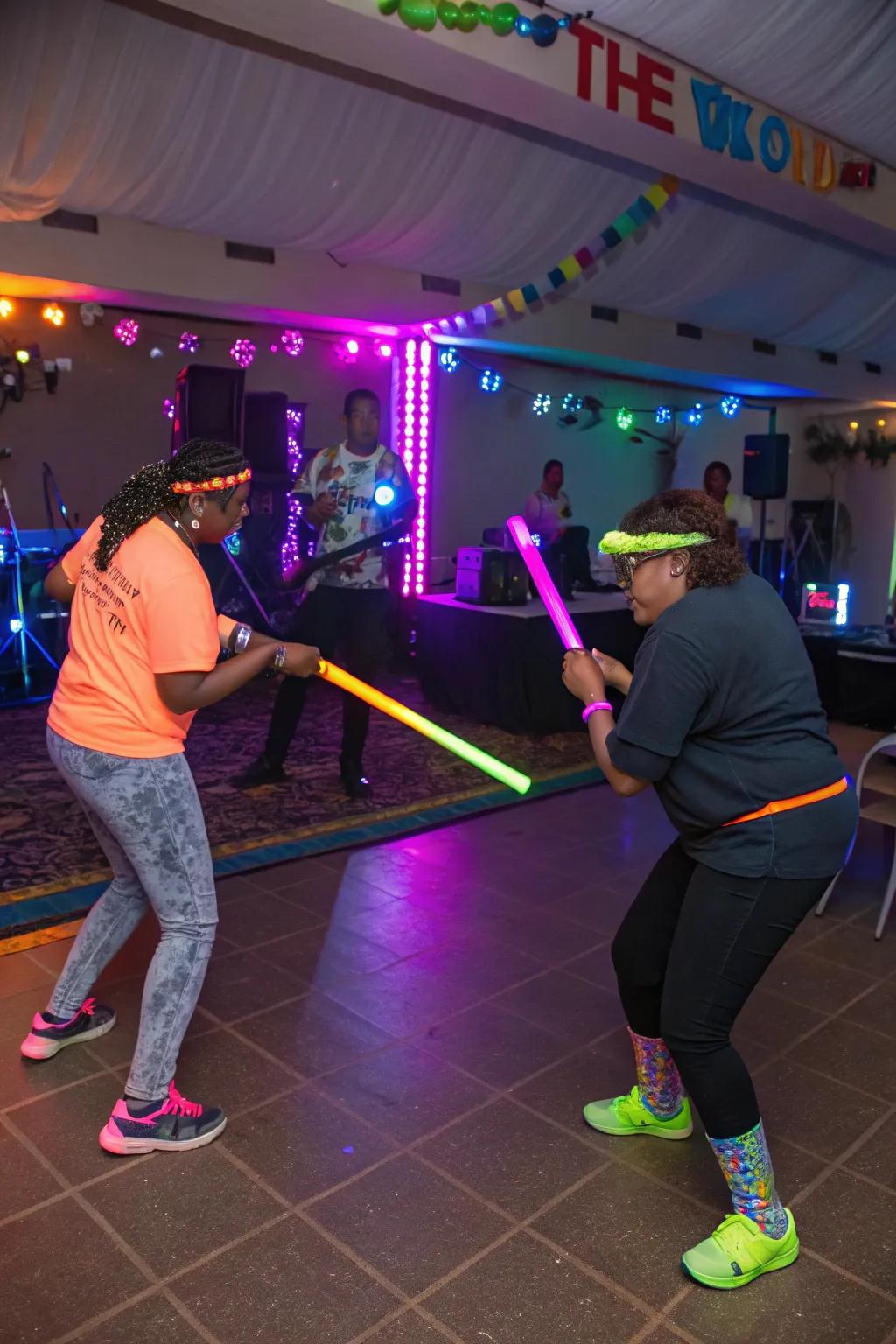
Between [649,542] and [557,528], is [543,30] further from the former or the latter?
[557,528]

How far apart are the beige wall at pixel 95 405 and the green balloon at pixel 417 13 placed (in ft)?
14.7

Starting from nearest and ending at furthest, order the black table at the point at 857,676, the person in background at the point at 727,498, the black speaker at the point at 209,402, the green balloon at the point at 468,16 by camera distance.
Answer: the green balloon at the point at 468,16
the black speaker at the point at 209,402
the black table at the point at 857,676
the person in background at the point at 727,498

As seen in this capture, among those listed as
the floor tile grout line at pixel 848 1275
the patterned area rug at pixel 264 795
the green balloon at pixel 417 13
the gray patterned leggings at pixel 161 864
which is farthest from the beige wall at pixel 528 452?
the floor tile grout line at pixel 848 1275

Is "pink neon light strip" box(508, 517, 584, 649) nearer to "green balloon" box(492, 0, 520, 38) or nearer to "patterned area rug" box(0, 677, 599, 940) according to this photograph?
A: "patterned area rug" box(0, 677, 599, 940)

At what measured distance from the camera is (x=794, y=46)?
17.1 feet

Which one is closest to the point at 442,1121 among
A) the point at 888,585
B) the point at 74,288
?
the point at 74,288

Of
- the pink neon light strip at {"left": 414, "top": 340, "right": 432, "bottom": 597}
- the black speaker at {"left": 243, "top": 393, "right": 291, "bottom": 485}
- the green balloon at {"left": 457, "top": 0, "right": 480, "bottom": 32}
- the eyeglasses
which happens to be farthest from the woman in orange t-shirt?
the pink neon light strip at {"left": 414, "top": 340, "right": 432, "bottom": 597}

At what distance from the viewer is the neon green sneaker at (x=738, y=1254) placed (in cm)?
203

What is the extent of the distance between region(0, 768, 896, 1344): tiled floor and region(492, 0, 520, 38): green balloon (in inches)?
143

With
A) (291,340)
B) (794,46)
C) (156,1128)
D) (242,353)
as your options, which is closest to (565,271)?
(291,340)

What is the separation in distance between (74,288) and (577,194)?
356cm

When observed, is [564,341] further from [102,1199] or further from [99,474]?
[102,1199]

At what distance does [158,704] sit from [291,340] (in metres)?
6.95

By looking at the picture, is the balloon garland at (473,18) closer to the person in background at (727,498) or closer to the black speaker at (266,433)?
the person in background at (727,498)
